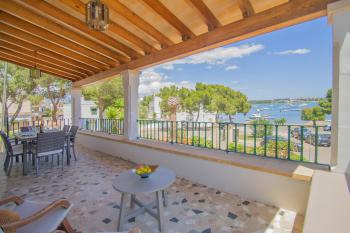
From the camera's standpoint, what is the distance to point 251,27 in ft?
8.52

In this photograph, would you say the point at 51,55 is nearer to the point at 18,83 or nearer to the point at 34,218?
the point at 34,218

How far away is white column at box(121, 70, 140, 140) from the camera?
4.71m

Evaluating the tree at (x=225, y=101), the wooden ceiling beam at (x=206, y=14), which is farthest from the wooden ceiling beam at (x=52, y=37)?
the tree at (x=225, y=101)

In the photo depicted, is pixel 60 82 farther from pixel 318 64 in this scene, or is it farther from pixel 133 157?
pixel 318 64

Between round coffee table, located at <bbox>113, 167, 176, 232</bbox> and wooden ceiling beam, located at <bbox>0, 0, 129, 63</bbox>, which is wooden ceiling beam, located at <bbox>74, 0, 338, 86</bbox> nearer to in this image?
wooden ceiling beam, located at <bbox>0, 0, 129, 63</bbox>

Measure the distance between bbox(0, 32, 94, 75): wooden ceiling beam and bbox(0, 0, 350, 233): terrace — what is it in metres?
0.04

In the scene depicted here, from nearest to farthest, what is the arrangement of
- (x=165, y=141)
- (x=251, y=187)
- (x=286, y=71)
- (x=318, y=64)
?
1. (x=251, y=187)
2. (x=165, y=141)
3. (x=318, y=64)
4. (x=286, y=71)

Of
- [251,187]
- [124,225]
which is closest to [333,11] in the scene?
[251,187]

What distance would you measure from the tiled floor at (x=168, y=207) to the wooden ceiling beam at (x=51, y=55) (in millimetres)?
2799

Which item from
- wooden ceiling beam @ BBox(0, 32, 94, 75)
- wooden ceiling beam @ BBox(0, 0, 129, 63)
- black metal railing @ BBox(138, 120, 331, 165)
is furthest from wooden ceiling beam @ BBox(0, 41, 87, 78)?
black metal railing @ BBox(138, 120, 331, 165)

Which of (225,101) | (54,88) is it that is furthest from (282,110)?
(54,88)

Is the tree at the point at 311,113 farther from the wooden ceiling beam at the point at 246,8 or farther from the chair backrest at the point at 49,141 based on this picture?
the chair backrest at the point at 49,141

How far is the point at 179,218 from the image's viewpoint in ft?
7.51

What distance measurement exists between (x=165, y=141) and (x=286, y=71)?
3579 cm
